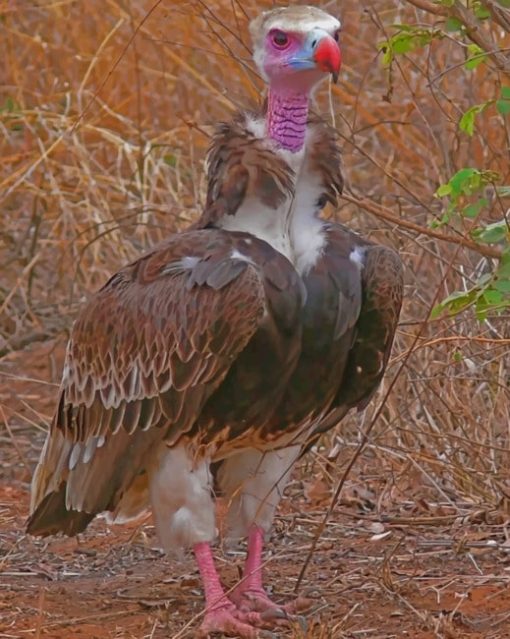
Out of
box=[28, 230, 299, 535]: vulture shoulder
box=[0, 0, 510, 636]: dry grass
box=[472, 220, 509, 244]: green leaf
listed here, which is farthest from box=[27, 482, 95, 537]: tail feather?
box=[472, 220, 509, 244]: green leaf

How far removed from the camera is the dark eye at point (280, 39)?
173 inches

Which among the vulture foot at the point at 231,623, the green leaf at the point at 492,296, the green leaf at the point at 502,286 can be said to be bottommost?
the vulture foot at the point at 231,623

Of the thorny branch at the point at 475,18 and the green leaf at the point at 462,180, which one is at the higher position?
the thorny branch at the point at 475,18

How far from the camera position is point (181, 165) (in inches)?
318

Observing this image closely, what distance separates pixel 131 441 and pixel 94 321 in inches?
16.1

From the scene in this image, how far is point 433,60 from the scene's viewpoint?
739 cm

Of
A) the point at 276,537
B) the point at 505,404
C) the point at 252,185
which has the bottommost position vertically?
the point at 276,537

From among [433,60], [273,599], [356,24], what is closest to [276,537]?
[273,599]

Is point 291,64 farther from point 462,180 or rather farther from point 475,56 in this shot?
point 462,180

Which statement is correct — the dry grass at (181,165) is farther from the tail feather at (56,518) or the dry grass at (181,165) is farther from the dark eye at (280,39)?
the tail feather at (56,518)

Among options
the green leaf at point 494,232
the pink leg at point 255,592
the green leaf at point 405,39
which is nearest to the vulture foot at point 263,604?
the pink leg at point 255,592

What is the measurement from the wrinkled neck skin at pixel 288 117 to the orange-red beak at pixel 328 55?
21 cm

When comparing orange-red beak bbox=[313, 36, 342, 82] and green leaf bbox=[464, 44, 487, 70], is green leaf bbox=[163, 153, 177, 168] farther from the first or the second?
orange-red beak bbox=[313, 36, 342, 82]

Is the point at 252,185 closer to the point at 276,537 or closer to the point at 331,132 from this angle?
the point at 331,132
